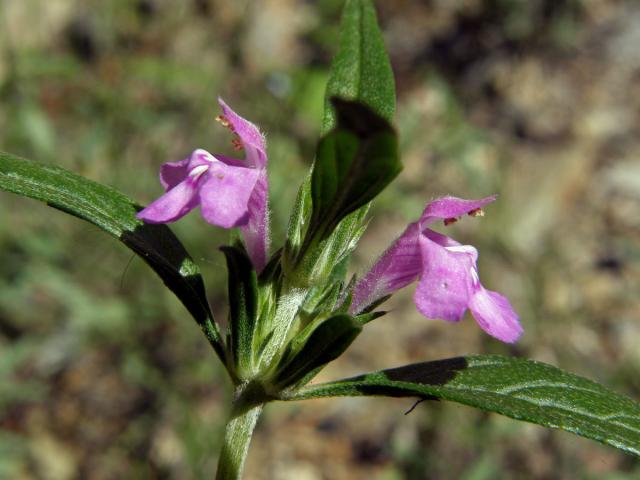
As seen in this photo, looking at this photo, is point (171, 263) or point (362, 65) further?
point (171, 263)

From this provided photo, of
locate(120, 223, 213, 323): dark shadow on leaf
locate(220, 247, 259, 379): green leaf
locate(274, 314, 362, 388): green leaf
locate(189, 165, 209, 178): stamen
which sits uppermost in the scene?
locate(189, 165, 209, 178): stamen

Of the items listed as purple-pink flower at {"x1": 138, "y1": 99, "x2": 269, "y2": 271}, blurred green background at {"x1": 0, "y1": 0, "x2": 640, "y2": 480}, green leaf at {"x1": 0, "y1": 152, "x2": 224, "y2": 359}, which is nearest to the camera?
purple-pink flower at {"x1": 138, "y1": 99, "x2": 269, "y2": 271}

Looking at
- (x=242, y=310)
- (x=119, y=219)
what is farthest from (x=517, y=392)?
(x=119, y=219)

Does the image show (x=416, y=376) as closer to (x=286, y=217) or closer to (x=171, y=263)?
(x=171, y=263)

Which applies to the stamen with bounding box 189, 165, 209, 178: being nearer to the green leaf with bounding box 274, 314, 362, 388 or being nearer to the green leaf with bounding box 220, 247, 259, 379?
the green leaf with bounding box 220, 247, 259, 379

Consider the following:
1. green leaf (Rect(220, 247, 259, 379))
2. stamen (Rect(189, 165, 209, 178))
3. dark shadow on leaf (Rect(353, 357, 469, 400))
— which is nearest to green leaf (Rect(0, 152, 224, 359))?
green leaf (Rect(220, 247, 259, 379))

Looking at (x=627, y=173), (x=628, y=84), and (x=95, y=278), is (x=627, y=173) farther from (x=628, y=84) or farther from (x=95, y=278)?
(x=95, y=278)

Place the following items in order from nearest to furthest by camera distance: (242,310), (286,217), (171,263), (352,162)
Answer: (352,162) < (242,310) < (171,263) < (286,217)
